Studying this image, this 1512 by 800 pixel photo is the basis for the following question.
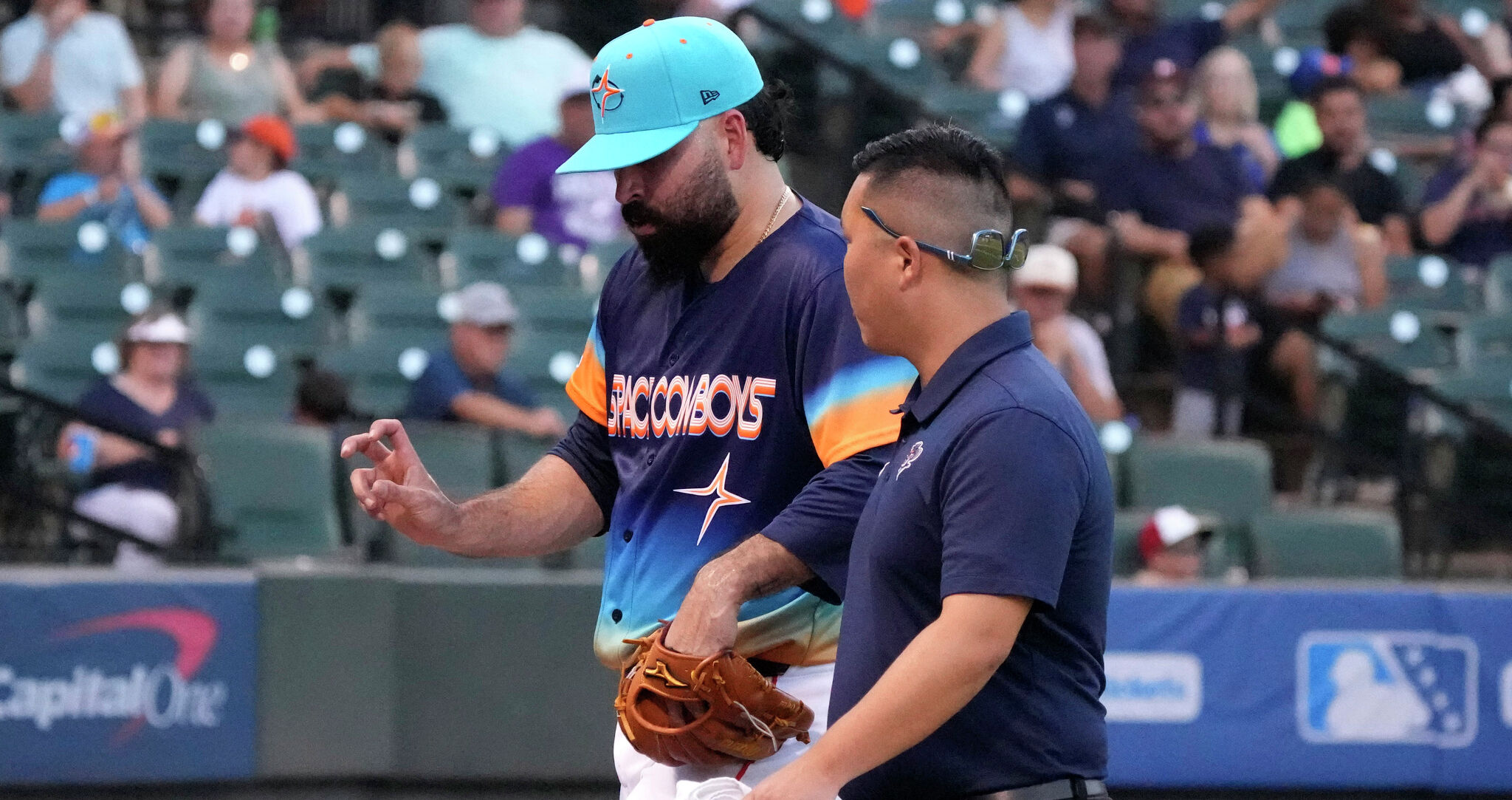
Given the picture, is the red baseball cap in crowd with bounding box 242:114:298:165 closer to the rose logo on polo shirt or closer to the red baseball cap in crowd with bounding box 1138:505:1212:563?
the red baseball cap in crowd with bounding box 1138:505:1212:563

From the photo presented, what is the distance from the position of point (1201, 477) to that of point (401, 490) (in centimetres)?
606

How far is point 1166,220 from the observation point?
10234 mm

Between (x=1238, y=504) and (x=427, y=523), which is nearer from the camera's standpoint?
(x=427, y=523)

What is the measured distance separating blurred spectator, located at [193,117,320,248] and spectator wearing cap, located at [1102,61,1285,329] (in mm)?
4311

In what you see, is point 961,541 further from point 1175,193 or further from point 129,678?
point 1175,193

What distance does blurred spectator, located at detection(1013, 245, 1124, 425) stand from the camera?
28.1 feet

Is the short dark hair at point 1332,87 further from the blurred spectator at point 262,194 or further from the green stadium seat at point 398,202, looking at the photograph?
the blurred spectator at point 262,194

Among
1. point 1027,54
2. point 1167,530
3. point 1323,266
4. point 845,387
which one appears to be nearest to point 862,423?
point 845,387

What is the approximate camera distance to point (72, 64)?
34.4 ft

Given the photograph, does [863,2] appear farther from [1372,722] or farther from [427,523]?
[427,523]

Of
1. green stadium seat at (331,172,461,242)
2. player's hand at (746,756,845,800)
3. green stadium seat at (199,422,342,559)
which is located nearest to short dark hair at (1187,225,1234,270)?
green stadium seat at (331,172,461,242)

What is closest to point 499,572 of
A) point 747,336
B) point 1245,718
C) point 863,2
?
point 1245,718

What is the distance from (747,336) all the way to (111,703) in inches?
165

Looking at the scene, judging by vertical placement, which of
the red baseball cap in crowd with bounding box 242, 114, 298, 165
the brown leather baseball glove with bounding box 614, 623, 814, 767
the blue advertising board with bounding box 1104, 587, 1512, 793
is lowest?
the blue advertising board with bounding box 1104, 587, 1512, 793
